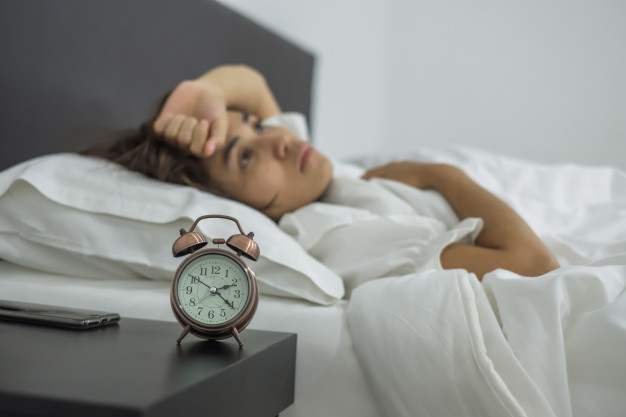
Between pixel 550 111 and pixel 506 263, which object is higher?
pixel 506 263

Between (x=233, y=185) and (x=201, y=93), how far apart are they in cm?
28

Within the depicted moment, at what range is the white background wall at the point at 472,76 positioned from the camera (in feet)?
11.5

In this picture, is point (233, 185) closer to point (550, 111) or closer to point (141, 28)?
point (141, 28)

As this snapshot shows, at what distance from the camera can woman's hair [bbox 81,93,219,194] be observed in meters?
1.46

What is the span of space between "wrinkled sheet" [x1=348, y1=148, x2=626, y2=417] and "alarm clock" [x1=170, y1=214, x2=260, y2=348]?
0.74ft

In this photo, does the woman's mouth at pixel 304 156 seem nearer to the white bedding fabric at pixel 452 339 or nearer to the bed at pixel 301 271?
the bed at pixel 301 271

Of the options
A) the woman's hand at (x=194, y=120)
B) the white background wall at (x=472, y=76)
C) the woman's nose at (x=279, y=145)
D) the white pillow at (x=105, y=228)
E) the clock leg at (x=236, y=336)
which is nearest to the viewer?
the clock leg at (x=236, y=336)

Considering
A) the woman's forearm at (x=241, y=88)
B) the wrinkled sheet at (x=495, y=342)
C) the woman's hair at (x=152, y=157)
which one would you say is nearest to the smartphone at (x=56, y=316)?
the wrinkled sheet at (x=495, y=342)

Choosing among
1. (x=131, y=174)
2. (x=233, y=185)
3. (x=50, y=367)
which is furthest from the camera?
(x=233, y=185)

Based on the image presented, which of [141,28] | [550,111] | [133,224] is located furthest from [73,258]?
[550,111]

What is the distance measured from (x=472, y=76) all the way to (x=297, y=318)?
3123 mm

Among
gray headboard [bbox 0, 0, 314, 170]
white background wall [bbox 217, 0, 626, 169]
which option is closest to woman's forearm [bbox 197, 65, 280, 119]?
gray headboard [bbox 0, 0, 314, 170]

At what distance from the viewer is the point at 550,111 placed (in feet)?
12.0

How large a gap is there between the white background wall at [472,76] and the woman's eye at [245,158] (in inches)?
64.7
